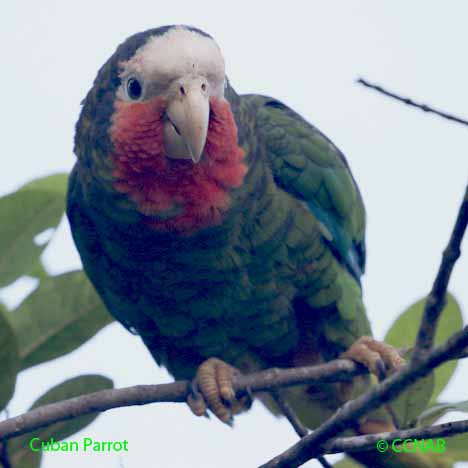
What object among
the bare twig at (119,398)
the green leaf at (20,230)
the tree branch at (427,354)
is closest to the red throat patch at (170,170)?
the green leaf at (20,230)

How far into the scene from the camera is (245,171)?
2309 mm

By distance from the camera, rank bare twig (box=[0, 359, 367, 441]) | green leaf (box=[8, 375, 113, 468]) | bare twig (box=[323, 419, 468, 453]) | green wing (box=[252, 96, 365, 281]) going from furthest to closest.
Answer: green wing (box=[252, 96, 365, 281]) < green leaf (box=[8, 375, 113, 468]) < bare twig (box=[0, 359, 367, 441]) < bare twig (box=[323, 419, 468, 453])

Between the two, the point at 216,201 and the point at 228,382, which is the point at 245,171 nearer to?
the point at 216,201

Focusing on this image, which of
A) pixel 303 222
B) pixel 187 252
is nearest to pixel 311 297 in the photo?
pixel 303 222

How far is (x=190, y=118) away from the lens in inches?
81.3

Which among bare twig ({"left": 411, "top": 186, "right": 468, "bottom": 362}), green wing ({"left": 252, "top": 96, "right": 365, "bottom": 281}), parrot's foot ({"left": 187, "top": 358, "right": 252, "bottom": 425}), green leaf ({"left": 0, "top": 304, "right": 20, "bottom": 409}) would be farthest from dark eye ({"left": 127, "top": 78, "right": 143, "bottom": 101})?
bare twig ({"left": 411, "top": 186, "right": 468, "bottom": 362})

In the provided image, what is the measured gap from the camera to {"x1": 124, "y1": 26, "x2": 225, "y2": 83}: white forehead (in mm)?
2105

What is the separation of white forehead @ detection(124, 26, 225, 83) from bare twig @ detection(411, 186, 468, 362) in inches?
40.8

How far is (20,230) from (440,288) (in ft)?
4.08

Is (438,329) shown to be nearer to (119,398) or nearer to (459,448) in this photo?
(459,448)

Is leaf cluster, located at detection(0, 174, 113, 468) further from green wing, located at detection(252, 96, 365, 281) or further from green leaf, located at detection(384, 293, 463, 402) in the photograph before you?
green leaf, located at detection(384, 293, 463, 402)

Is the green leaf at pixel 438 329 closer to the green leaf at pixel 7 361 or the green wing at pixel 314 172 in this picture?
the green wing at pixel 314 172

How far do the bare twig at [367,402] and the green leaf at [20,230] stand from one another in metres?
0.86

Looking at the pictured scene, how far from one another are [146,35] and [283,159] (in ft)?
1.84
